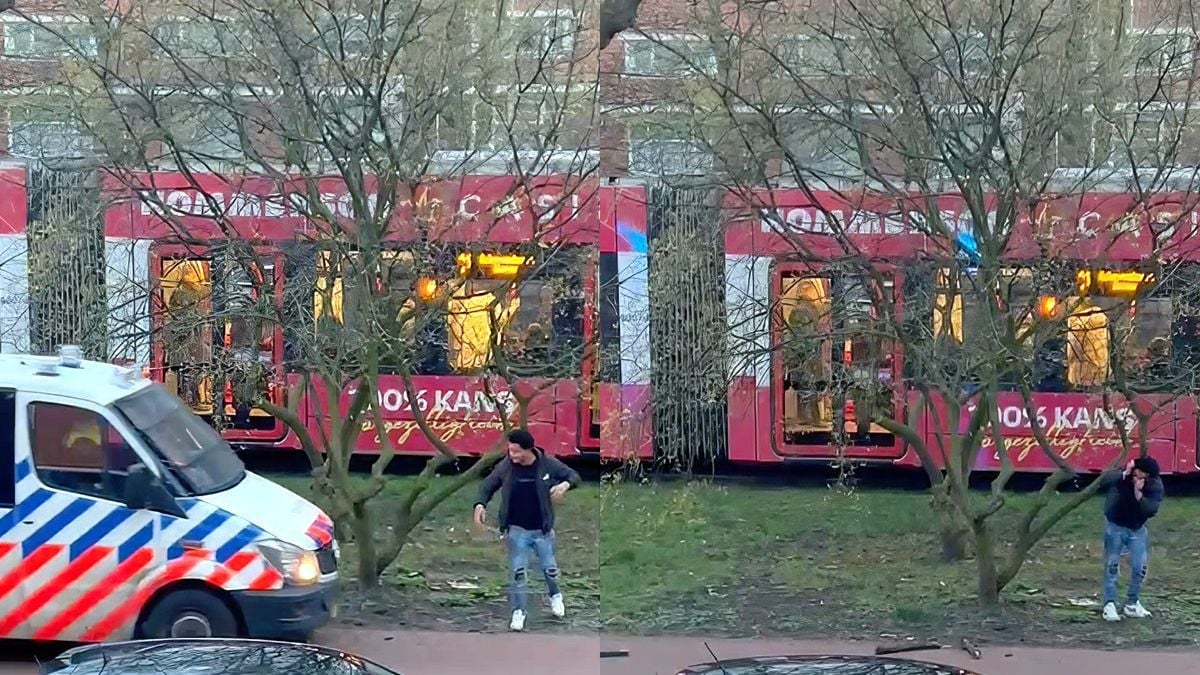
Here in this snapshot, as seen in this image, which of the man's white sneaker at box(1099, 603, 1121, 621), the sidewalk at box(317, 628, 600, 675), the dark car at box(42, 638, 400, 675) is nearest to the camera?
the dark car at box(42, 638, 400, 675)

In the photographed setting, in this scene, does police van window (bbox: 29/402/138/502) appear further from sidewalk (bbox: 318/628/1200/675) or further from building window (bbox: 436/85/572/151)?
building window (bbox: 436/85/572/151)

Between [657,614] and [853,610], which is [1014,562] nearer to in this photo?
[853,610]

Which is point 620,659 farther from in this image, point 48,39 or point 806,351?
point 48,39

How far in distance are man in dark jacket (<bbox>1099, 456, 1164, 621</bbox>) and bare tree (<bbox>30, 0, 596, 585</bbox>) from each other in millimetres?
3768

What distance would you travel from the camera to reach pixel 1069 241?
834 centimetres

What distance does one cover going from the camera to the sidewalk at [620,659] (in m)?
8.11

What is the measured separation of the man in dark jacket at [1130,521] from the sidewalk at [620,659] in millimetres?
391

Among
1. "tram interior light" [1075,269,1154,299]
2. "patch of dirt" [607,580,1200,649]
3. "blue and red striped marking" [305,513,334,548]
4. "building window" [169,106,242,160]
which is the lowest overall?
"patch of dirt" [607,580,1200,649]

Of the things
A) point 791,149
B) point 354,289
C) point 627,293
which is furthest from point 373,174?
point 791,149

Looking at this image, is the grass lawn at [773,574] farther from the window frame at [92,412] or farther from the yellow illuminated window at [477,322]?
the window frame at [92,412]

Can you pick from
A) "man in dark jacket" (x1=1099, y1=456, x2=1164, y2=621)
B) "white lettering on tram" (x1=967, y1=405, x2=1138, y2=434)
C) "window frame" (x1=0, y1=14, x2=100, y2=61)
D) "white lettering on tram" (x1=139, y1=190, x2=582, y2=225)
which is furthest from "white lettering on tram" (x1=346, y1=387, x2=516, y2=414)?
"man in dark jacket" (x1=1099, y1=456, x2=1164, y2=621)

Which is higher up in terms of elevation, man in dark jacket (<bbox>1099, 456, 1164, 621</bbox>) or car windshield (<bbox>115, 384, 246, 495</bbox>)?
car windshield (<bbox>115, 384, 246, 495</bbox>)

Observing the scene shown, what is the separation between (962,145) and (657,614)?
380cm

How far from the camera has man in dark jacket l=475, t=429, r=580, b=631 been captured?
332 inches
